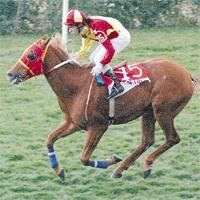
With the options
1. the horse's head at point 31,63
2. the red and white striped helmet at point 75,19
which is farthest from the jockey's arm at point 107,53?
the horse's head at point 31,63

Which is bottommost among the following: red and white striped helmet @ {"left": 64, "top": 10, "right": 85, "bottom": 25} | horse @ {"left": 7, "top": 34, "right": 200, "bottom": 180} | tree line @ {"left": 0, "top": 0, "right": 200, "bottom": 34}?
tree line @ {"left": 0, "top": 0, "right": 200, "bottom": 34}

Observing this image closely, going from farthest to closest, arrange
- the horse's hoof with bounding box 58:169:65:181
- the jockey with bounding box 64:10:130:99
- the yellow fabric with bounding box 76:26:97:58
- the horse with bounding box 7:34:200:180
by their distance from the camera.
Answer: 1. the yellow fabric with bounding box 76:26:97:58
2. the horse's hoof with bounding box 58:169:65:181
3. the horse with bounding box 7:34:200:180
4. the jockey with bounding box 64:10:130:99

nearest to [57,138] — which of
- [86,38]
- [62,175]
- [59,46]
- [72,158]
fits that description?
[62,175]

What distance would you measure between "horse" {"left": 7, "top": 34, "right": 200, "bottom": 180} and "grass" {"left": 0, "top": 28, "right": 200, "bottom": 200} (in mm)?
205

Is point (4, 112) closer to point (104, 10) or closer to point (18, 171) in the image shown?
point (18, 171)

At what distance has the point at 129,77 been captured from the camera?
27.9 feet

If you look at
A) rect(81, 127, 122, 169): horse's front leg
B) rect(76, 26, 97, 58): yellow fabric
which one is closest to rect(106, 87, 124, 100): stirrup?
rect(81, 127, 122, 169): horse's front leg

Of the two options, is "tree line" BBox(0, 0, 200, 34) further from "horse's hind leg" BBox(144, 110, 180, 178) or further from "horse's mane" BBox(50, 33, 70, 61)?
"horse's hind leg" BBox(144, 110, 180, 178)

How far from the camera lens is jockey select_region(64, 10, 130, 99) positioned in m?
8.19

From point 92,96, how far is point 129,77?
1.52 feet

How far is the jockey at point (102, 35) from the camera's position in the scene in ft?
A: 26.9

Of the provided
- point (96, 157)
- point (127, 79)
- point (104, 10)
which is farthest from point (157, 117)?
point (104, 10)

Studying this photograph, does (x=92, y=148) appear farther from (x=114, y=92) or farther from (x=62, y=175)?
(x=114, y=92)

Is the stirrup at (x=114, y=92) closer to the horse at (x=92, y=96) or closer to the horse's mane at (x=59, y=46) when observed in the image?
the horse at (x=92, y=96)
